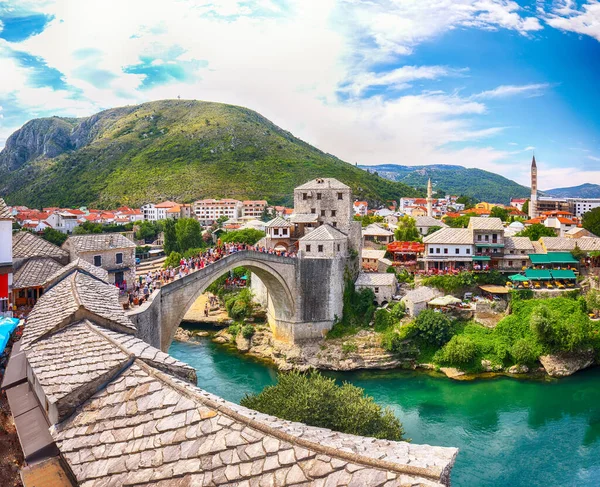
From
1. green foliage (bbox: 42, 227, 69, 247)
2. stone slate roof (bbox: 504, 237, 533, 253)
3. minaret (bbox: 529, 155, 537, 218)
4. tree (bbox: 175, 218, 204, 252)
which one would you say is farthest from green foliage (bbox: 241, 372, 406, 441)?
minaret (bbox: 529, 155, 537, 218)

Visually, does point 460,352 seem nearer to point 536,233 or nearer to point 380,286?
point 380,286

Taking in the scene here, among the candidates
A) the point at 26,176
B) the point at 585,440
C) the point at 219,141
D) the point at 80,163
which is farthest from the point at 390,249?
the point at 26,176

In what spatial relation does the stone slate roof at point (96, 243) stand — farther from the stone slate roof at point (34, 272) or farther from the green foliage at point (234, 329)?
the green foliage at point (234, 329)

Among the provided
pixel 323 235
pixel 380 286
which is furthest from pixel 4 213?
pixel 380 286

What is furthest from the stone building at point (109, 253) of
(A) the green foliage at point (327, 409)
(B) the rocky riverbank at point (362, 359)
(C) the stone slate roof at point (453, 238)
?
(C) the stone slate roof at point (453, 238)

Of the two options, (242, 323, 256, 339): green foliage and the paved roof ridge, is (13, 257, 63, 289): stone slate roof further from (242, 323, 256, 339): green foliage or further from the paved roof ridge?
(242, 323, 256, 339): green foliage

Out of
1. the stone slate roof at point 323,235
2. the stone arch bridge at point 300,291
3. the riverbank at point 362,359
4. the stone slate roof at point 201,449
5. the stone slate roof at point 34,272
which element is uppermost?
the stone slate roof at point 323,235

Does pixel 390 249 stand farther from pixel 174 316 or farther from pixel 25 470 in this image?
pixel 25 470
